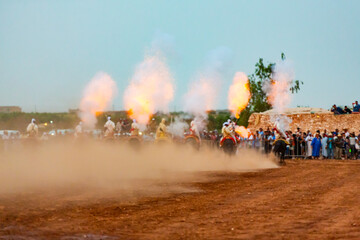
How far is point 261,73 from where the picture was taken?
73.9 metres

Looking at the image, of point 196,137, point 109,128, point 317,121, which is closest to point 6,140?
point 109,128

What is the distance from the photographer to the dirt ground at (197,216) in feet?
33.1

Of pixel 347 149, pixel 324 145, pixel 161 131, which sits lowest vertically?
pixel 347 149

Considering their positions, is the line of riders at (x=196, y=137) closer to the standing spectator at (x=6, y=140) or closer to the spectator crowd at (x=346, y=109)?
the standing spectator at (x=6, y=140)

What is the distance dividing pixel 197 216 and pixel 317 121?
37.2 m

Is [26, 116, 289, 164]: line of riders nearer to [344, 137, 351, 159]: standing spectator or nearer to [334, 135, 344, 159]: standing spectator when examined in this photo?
[334, 135, 344, 159]: standing spectator

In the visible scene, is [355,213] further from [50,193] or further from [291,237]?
[50,193]

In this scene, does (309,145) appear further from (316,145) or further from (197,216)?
(197,216)

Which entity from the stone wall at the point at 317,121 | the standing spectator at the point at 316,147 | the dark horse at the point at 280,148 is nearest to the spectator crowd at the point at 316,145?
the standing spectator at the point at 316,147

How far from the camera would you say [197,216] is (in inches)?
466

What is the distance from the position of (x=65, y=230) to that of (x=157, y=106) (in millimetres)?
33188

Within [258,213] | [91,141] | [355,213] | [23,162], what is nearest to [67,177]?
[23,162]

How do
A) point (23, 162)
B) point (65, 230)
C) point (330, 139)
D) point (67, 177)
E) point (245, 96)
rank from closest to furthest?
point (65, 230)
point (67, 177)
point (23, 162)
point (330, 139)
point (245, 96)

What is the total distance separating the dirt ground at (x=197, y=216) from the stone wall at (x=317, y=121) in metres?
29.1
